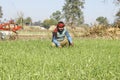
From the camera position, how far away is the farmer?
13619 mm

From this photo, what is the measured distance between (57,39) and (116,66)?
687 cm

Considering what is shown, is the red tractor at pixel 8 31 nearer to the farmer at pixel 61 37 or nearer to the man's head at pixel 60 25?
the farmer at pixel 61 37

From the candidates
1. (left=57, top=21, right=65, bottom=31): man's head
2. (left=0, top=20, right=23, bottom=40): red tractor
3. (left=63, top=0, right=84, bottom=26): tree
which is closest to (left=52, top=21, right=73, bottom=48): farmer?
(left=57, top=21, right=65, bottom=31): man's head

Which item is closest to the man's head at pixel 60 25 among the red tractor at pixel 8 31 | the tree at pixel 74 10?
the red tractor at pixel 8 31

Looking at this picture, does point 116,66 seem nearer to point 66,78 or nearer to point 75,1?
point 66,78

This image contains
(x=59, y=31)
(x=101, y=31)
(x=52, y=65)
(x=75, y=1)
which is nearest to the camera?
(x=52, y=65)

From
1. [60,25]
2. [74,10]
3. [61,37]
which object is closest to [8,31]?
[61,37]

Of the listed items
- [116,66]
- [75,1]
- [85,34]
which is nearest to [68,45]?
[116,66]

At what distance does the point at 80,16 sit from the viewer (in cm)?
7962

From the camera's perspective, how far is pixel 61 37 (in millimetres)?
14141

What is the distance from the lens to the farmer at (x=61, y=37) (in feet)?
44.7

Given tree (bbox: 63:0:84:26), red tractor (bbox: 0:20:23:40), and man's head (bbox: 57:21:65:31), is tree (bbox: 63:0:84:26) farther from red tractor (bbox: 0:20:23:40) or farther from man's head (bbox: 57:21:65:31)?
man's head (bbox: 57:21:65:31)

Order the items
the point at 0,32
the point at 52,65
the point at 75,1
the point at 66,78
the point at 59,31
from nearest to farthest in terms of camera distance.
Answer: the point at 66,78
the point at 52,65
the point at 59,31
the point at 0,32
the point at 75,1

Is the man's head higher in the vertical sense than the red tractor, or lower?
higher
